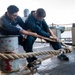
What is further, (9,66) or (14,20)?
(14,20)

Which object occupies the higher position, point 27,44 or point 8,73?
point 27,44

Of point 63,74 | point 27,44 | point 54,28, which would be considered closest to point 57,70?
point 63,74

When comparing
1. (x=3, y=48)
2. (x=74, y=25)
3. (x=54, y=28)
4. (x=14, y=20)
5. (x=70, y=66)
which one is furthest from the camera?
(x=54, y=28)

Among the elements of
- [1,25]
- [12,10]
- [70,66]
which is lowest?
[70,66]

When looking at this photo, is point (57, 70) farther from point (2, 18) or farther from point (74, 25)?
point (74, 25)

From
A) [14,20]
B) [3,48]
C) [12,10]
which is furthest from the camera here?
[14,20]

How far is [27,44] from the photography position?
14.7 feet

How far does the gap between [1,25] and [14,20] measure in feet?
1.54

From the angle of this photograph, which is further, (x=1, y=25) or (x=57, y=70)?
(x=57, y=70)

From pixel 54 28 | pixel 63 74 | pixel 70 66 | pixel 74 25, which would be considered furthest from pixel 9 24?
pixel 54 28

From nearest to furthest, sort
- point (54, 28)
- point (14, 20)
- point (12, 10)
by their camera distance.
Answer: point (12, 10) < point (14, 20) < point (54, 28)

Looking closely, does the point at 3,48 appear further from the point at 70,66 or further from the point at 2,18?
the point at 70,66

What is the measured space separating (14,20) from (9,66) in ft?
3.57

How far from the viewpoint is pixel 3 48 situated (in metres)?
3.75
